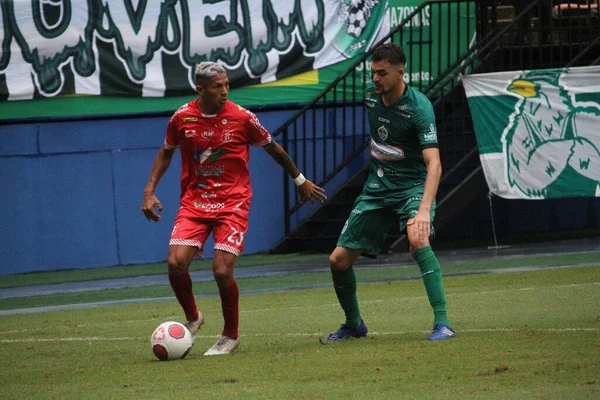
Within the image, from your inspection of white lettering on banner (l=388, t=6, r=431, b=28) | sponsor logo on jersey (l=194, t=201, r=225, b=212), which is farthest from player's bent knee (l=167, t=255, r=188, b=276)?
white lettering on banner (l=388, t=6, r=431, b=28)

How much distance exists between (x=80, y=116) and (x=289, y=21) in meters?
3.62

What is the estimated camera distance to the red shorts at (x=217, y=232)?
9328 millimetres

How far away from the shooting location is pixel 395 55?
30.4 ft

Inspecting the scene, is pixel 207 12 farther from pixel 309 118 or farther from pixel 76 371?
pixel 76 371

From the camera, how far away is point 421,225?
895 centimetres

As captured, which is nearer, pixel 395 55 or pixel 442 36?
pixel 395 55

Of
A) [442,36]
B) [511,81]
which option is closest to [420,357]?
[511,81]

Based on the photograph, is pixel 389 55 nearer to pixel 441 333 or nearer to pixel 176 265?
pixel 441 333

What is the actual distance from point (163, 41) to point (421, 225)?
10556 mm

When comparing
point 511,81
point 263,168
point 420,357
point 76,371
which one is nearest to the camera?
point 420,357

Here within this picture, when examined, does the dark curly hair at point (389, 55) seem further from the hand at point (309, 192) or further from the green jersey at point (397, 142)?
the hand at point (309, 192)

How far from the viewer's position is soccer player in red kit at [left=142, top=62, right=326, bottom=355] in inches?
368

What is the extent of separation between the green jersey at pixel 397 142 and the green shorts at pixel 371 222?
0.17ft

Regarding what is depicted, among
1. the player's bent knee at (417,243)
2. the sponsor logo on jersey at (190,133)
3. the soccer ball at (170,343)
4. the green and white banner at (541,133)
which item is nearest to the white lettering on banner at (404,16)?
the green and white banner at (541,133)
